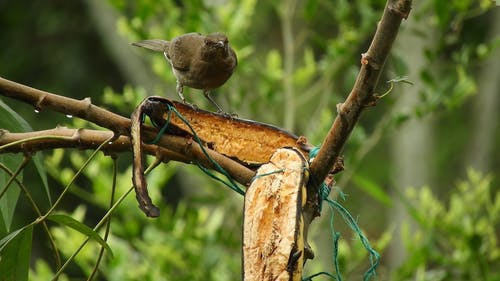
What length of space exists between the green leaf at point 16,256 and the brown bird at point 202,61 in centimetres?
158

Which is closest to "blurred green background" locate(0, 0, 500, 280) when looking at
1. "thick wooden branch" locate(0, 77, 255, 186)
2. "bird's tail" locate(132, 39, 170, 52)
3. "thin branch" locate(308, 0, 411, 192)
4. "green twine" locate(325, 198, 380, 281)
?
"bird's tail" locate(132, 39, 170, 52)

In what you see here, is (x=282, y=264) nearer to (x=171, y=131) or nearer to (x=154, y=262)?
(x=171, y=131)

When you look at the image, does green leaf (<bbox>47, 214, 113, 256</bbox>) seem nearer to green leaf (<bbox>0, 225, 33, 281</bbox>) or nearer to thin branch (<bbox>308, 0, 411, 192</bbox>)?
green leaf (<bbox>0, 225, 33, 281</bbox>)

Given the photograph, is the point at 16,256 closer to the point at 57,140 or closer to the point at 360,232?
the point at 57,140

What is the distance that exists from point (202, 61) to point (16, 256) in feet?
5.51

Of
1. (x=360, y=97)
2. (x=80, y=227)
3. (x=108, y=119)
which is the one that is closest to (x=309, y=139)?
(x=80, y=227)

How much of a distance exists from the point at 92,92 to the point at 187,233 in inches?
191

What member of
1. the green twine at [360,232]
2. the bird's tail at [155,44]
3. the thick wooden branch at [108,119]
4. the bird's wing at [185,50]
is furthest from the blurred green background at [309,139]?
the thick wooden branch at [108,119]

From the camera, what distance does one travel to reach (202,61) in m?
3.46

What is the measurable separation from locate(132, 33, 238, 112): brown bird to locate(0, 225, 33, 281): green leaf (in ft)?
5.19

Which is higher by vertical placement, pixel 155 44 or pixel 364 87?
pixel 155 44

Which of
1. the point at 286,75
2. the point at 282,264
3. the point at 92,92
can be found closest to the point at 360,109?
the point at 282,264

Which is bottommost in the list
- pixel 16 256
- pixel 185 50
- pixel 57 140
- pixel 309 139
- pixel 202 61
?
pixel 16 256

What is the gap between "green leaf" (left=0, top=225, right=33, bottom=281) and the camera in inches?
73.2
